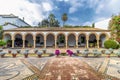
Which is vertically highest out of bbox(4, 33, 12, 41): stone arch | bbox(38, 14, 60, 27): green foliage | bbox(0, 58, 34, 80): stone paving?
bbox(38, 14, 60, 27): green foliage

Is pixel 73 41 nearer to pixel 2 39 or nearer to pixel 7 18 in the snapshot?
pixel 2 39

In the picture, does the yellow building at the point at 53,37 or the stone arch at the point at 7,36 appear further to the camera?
the stone arch at the point at 7,36

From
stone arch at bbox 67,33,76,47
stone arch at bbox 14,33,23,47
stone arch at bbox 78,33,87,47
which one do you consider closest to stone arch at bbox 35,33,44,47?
stone arch at bbox 14,33,23,47

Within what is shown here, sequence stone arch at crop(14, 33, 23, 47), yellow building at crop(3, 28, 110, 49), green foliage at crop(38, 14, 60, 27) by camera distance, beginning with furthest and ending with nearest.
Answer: green foliage at crop(38, 14, 60, 27) → stone arch at crop(14, 33, 23, 47) → yellow building at crop(3, 28, 110, 49)

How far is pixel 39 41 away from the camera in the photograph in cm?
3650

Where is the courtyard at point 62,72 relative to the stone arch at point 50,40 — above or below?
below

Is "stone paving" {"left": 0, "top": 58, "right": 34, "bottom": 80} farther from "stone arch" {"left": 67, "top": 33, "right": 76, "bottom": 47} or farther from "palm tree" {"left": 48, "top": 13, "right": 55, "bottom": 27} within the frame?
"palm tree" {"left": 48, "top": 13, "right": 55, "bottom": 27}

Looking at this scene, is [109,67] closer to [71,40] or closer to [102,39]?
[102,39]

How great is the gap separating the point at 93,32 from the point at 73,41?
204 inches

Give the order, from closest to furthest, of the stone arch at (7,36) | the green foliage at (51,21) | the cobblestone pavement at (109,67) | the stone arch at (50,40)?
the cobblestone pavement at (109,67) → the stone arch at (7,36) → the stone arch at (50,40) → the green foliage at (51,21)

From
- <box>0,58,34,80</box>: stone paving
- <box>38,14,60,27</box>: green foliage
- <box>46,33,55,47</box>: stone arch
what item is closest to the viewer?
<box>0,58,34,80</box>: stone paving

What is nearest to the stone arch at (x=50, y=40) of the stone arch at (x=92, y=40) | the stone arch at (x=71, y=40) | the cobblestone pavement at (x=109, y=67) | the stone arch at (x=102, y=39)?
the stone arch at (x=71, y=40)

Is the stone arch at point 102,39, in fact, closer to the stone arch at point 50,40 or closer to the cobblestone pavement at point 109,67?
the stone arch at point 50,40

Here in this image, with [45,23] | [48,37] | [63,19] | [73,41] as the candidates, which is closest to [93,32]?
[73,41]
